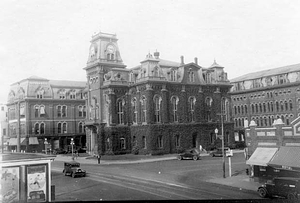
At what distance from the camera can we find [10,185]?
45.9ft

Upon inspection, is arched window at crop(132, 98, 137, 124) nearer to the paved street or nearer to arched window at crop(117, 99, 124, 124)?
arched window at crop(117, 99, 124, 124)

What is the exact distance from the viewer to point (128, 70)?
4906cm

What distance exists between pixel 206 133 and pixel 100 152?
17.5m

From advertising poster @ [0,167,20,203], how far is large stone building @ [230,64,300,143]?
40.4m

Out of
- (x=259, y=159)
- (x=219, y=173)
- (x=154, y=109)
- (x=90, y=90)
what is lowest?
(x=219, y=173)

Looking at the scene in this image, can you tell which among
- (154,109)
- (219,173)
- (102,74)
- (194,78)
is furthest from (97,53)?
(219,173)

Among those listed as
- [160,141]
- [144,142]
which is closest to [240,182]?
[160,141]

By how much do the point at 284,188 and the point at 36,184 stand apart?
13.1 metres

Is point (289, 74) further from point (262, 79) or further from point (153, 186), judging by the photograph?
point (153, 186)

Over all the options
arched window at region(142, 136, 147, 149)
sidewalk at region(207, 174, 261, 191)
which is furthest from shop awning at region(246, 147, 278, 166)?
arched window at region(142, 136, 147, 149)

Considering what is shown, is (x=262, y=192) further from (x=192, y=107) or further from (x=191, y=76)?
(x=191, y=76)

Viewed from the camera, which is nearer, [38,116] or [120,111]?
[38,116]

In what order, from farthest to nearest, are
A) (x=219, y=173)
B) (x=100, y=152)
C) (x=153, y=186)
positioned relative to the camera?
(x=100, y=152), (x=219, y=173), (x=153, y=186)

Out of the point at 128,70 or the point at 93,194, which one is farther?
the point at 128,70
